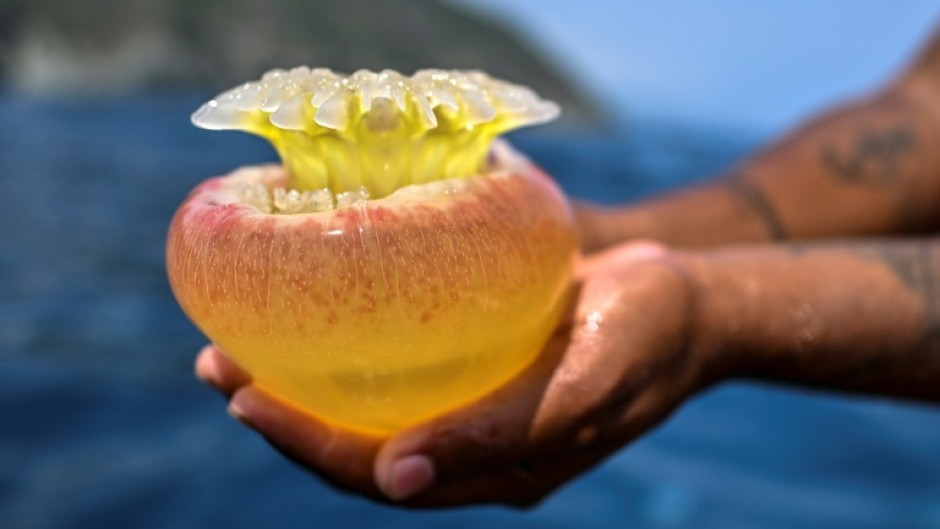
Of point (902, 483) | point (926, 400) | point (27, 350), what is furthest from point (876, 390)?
point (27, 350)

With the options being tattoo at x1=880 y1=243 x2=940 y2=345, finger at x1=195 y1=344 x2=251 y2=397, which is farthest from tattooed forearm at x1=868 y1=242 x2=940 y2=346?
finger at x1=195 y1=344 x2=251 y2=397

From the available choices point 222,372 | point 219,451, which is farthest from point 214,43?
point 222,372

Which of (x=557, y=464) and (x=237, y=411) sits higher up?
(x=237, y=411)

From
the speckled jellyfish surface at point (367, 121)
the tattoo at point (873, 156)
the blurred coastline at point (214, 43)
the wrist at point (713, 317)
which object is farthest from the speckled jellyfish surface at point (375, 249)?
the blurred coastline at point (214, 43)

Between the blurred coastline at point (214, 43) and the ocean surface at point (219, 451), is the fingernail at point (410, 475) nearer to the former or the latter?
the ocean surface at point (219, 451)

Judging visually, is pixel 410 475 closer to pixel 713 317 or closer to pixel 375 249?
pixel 375 249
